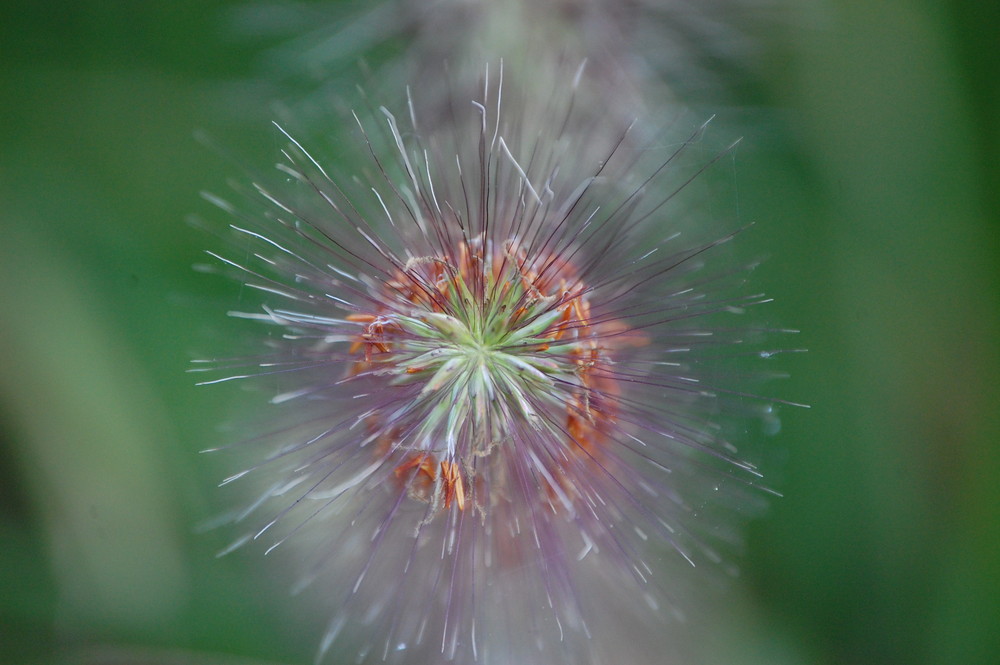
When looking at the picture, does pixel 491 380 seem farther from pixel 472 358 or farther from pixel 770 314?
pixel 770 314

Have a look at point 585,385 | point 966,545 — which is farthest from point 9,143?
point 966,545

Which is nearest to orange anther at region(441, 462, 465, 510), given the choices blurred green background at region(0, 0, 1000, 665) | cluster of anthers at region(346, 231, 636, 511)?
cluster of anthers at region(346, 231, 636, 511)

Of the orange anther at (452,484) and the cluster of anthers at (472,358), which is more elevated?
the cluster of anthers at (472,358)

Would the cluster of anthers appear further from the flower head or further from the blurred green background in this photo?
the blurred green background

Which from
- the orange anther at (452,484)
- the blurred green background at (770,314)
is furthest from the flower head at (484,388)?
the blurred green background at (770,314)

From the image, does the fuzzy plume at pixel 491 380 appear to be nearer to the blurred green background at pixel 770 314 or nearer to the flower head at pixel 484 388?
the flower head at pixel 484 388

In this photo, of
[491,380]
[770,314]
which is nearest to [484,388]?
[491,380]

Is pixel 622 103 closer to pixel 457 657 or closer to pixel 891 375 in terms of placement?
pixel 891 375

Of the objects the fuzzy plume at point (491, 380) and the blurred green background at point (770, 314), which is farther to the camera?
the blurred green background at point (770, 314)
